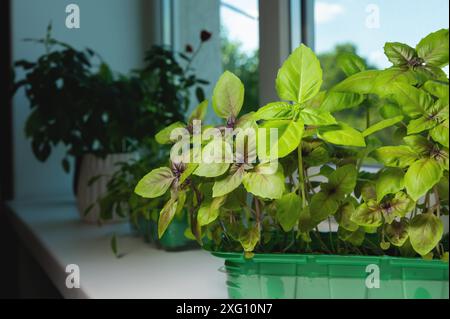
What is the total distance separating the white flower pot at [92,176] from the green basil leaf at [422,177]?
952 mm

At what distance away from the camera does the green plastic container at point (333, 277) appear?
44 cm

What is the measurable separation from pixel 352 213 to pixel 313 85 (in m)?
0.12

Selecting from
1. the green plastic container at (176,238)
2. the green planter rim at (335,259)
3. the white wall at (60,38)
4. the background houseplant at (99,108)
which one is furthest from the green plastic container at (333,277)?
the white wall at (60,38)

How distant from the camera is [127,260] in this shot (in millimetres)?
Result: 860

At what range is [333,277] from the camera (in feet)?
1.55

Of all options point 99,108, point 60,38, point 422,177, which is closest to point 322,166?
point 422,177

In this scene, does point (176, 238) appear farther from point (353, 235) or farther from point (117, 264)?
point (353, 235)

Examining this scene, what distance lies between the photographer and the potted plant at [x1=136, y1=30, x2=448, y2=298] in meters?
0.40

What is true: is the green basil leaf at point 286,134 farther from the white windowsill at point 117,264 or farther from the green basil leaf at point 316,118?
the white windowsill at point 117,264

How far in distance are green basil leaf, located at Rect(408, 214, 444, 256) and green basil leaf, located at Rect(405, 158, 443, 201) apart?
48mm

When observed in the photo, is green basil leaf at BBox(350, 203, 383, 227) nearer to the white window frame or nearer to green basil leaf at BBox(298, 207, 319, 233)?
green basil leaf at BBox(298, 207, 319, 233)

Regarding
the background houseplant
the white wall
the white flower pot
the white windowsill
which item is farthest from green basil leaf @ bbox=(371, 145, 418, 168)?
the white wall
